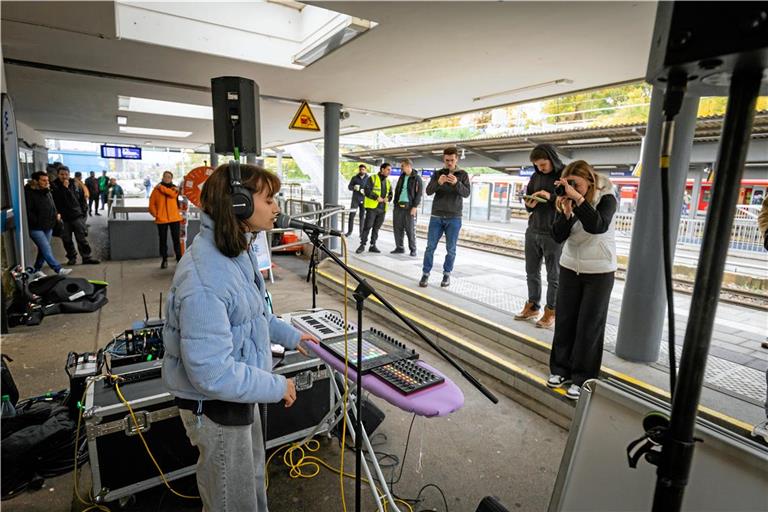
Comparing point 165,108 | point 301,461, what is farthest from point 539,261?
point 165,108

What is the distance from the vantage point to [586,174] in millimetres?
2727

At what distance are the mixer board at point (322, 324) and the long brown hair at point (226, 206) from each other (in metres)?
0.74

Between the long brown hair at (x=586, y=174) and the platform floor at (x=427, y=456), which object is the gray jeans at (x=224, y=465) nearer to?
the platform floor at (x=427, y=456)

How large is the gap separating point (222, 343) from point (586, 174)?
8.20 ft

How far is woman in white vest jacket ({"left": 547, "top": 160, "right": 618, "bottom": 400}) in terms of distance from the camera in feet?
8.88

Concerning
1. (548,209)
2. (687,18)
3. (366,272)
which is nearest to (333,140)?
(366,272)

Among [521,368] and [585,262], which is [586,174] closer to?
[585,262]

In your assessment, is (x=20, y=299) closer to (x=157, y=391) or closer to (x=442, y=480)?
(x=157, y=391)

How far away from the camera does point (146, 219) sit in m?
8.18

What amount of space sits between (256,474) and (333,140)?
591 centimetres

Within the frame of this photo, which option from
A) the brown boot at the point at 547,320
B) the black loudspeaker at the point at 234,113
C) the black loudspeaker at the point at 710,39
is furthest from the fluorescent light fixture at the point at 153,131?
the black loudspeaker at the point at 710,39

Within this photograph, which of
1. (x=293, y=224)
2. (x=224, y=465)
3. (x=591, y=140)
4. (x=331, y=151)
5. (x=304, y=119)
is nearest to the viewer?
(x=224, y=465)

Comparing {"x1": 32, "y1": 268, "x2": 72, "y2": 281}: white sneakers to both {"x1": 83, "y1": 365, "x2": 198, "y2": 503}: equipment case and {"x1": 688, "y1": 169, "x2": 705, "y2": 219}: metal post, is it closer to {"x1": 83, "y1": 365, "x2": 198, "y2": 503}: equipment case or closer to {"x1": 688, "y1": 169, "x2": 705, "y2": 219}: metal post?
{"x1": 83, "y1": 365, "x2": 198, "y2": 503}: equipment case

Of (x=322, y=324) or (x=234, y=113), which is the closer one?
(x=322, y=324)
